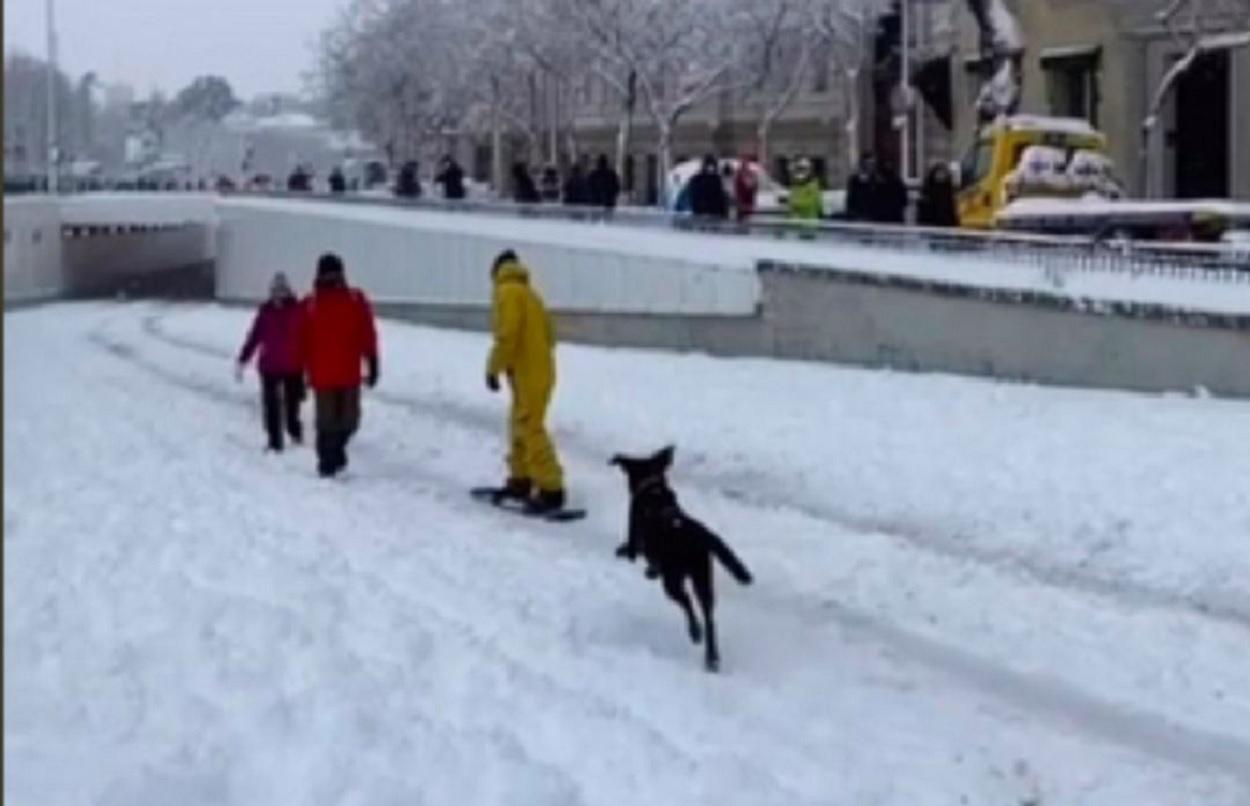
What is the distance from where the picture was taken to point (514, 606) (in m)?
11.0

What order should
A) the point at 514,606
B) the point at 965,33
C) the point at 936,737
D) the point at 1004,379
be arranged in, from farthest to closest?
the point at 965,33, the point at 1004,379, the point at 514,606, the point at 936,737

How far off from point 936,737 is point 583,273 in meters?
21.8

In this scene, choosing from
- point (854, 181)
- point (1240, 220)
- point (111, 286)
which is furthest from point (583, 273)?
point (111, 286)

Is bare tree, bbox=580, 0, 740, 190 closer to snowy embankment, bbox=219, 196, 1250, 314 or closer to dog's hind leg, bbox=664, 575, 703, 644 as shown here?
snowy embankment, bbox=219, 196, 1250, 314

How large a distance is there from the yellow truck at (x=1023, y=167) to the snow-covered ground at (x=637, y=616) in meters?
12.5

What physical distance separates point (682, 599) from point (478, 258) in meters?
24.9

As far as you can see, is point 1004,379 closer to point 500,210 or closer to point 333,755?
point 333,755

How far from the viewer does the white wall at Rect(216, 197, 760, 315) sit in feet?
89.3

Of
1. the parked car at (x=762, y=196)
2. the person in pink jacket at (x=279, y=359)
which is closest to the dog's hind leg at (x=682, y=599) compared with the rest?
the person in pink jacket at (x=279, y=359)

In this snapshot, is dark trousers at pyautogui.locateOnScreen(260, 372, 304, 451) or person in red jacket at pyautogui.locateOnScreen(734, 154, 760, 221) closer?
dark trousers at pyautogui.locateOnScreen(260, 372, 304, 451)

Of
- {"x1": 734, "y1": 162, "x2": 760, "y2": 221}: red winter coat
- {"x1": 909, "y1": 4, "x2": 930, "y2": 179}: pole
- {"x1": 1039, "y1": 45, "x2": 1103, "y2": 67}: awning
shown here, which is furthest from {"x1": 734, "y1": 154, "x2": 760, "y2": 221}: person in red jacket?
{"x1": 909, "y1": 4, "x2": 930, "y2": 179}: pole

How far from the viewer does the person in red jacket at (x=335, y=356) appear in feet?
55.8

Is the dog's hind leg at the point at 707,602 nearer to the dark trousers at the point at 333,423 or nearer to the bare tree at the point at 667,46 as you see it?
the dark trousers at the point at 333,423

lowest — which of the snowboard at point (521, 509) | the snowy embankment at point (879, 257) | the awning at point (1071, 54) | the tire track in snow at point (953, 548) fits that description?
the tire track in snow at point (953, 548)
